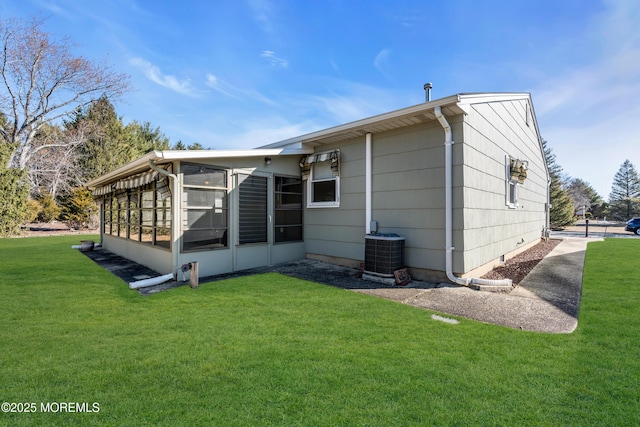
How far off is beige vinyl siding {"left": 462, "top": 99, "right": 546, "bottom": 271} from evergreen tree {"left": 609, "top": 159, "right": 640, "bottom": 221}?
38.7 metres

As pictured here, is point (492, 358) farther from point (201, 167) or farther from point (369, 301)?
point (201, 167)

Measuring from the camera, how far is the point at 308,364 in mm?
2486

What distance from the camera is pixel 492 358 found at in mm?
2574

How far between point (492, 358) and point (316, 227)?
520cm

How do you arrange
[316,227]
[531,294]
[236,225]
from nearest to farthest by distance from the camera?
[531,294] → [236,225] → [316,227]

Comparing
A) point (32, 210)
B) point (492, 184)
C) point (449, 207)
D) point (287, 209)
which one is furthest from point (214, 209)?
point (32, 210)

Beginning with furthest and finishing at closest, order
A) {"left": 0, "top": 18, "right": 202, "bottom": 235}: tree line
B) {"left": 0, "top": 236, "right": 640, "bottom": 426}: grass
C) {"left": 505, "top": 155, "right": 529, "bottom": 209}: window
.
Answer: {"left": 0, "top": 18, "right": 202, "bottom": 235}: tree line
{"left": 505, "top": 155, "right": 529, "bottom": 209}: window
{"left": 0, "top": 236, "right": 640, "bottom": 426}: grass

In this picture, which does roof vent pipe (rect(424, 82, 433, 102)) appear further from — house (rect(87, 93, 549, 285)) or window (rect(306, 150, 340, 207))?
window (rect(306, 150, 340, 207))

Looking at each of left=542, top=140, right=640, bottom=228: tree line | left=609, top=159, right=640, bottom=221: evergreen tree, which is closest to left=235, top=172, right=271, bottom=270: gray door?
left=542, top=140, right=640, bottom=228: tree line

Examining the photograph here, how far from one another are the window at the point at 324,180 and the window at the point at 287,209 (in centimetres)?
36

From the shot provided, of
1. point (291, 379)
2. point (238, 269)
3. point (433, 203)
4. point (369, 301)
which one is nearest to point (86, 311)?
Answer: point (238, 269)

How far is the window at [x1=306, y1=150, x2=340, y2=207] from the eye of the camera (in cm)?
679

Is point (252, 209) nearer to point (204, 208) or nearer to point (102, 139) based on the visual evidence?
point (204, 208)

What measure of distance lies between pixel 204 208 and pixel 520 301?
5835mm
